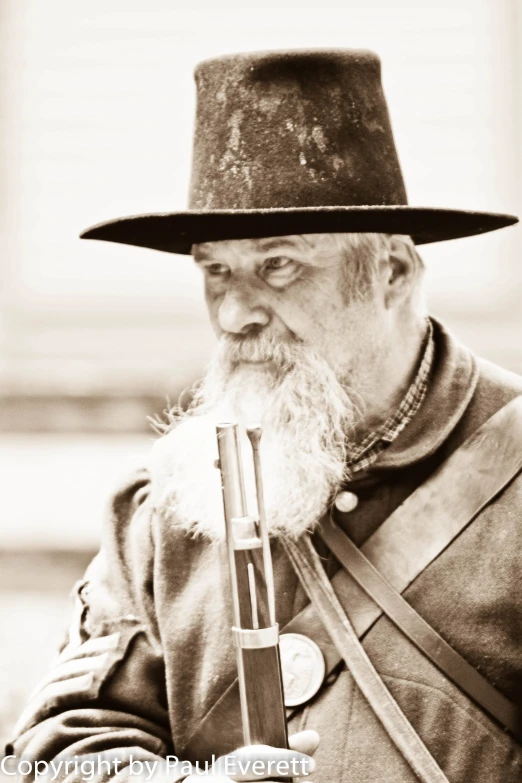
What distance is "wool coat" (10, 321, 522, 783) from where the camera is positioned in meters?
2.75

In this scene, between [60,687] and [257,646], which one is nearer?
[257,646]

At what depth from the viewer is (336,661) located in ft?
9.26

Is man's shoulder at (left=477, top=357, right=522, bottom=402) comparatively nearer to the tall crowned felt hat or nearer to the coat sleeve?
the tall crowned felt hat

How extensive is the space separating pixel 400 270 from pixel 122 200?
3893 millimetres

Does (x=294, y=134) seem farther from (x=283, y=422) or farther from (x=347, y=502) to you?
(x=347, y=502)

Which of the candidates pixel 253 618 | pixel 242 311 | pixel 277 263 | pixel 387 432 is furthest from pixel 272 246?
pixel 253 618

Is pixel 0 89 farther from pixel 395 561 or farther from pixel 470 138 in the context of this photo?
pixel 395 561

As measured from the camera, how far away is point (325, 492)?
2.95 m

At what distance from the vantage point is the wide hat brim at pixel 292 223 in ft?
9.08

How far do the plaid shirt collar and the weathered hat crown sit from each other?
0.45m

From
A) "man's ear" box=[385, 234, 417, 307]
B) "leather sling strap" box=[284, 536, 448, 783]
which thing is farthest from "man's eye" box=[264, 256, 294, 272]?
"leather sling strap" box=[284, 536, 448, 783]

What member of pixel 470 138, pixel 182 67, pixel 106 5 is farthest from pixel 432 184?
pixel 106 5

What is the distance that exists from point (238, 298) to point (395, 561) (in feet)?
2.24

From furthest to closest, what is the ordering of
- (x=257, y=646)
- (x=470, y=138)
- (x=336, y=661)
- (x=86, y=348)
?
1. (x=86, y=348)
2. (x=470, y=138)
3. (x=336, y=661)
4. (x=257, y=646)
